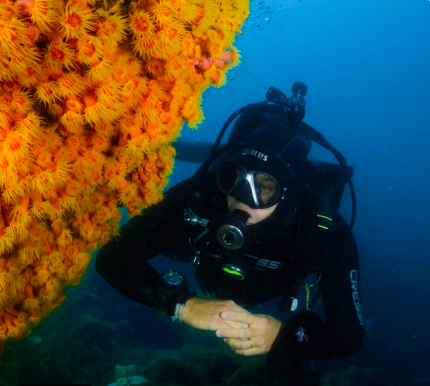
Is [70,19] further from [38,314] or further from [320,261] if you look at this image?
[320,261]

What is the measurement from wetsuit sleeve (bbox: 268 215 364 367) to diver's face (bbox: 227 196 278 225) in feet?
2.21

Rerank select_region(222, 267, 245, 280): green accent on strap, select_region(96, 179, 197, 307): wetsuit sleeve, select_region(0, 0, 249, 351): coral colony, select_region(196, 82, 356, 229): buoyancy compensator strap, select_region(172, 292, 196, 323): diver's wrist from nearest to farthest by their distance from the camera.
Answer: select_region(0, 0, 249, 351): coral colony, select_region(172, 292, 196, 323): diver's wrist, select_region(222, 267, 245, 280): green accent on strap, select_region(96, 179, 197, 307): wetsuit sleeve, select_region(196, 82, 356, 229): buoyancy compensator strap

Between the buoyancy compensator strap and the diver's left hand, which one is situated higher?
the buoyancy compensator strap

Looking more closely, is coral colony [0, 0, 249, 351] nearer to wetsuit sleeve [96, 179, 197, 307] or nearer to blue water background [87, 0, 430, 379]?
wetsuit sleeve [96, 179, 197, 307]

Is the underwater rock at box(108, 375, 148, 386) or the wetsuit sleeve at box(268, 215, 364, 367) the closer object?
the wetsuit sleeve at box(268, 215, 364, 367)

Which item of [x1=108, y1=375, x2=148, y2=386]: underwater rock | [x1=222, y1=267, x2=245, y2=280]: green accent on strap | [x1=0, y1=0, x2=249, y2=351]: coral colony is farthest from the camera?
[x1=108, y1=375, x2=148, y2=386]: underwater rock

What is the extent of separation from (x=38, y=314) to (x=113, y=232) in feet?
3.15

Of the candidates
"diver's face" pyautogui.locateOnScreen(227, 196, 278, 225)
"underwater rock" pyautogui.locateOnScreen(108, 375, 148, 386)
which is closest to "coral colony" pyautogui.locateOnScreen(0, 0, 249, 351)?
"diver's face" pyautogui.locateOnScreen(227, 196, 278, 225)

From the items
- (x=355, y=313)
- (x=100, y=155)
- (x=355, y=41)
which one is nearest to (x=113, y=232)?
(x=100, y=155)

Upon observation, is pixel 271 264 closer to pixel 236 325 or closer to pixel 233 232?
pixel 233 232

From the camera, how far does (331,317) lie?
3648 millimetres

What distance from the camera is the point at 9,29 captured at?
4.23 ft

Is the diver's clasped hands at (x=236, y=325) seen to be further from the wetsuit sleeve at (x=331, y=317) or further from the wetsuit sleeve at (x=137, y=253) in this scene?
the wetsuit sleeve at (x=137, y=253)

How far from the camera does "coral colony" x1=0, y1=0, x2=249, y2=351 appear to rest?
150 cm
